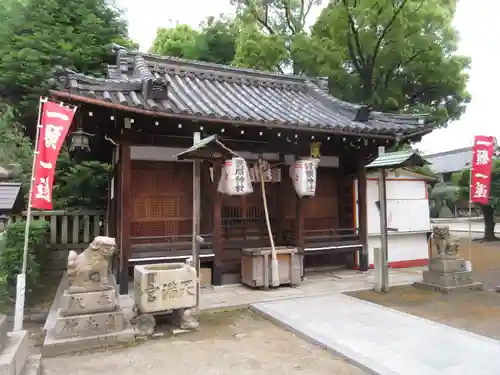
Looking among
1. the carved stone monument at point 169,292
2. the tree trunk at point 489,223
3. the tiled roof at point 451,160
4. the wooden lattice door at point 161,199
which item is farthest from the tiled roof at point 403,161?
the tiled roof at point 451,160

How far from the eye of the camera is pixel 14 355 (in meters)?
3.48

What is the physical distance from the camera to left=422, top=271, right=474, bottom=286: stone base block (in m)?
8.12

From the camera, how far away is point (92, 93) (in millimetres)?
6789

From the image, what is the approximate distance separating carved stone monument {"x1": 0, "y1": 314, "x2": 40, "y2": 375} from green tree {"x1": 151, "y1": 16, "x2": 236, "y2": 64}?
776 inches

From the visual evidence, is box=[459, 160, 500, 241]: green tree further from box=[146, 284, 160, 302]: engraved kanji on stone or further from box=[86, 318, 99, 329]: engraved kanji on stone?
box=[86, 318, 99, 329]: engraved kanji on stone

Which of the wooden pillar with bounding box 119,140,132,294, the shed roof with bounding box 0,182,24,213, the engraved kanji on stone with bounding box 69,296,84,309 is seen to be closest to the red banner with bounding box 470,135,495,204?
the wooden pillar with bounding box 119,140,132,294

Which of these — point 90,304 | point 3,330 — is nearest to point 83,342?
point 90,304

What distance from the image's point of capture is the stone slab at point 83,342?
4969 mm

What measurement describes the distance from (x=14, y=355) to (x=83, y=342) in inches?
67.6

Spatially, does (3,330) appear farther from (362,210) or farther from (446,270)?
(362,210)

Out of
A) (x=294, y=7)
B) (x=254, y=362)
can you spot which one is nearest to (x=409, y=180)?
(x=254, y=362)

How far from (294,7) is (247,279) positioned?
2069 centimetres

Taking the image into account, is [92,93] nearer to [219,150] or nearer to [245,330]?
[219,150]

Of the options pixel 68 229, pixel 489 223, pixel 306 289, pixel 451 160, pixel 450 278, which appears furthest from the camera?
pixel 451 160
